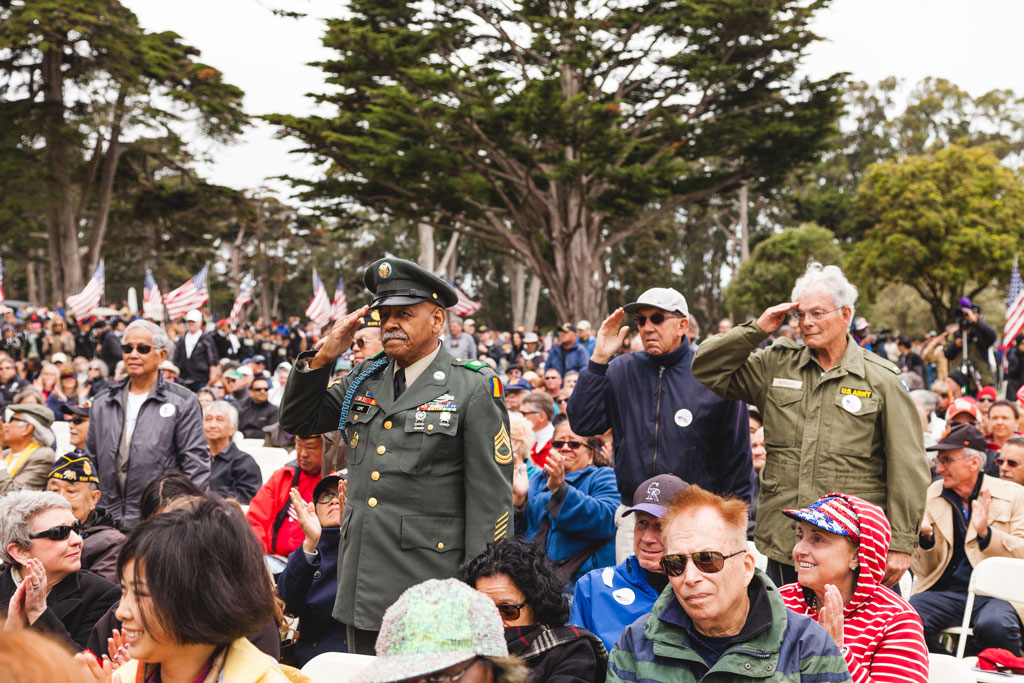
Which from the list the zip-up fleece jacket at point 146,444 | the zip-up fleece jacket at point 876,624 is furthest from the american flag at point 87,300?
the zip-up fleece jacket at point 876,624

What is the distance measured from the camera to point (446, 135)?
70.2 feet

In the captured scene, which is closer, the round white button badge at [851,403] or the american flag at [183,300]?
Result: the round white button badge at [851,403]

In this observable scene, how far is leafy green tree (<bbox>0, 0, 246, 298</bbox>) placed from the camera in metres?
25.9

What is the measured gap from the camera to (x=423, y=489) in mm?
3203

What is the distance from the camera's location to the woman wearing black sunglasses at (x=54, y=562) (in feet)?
11.8

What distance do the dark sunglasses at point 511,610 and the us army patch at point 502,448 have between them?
49cm

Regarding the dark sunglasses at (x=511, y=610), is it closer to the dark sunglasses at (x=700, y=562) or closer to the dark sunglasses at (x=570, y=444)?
the dark sunglasses at (x=700, y=562)

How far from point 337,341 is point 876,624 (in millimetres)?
1993

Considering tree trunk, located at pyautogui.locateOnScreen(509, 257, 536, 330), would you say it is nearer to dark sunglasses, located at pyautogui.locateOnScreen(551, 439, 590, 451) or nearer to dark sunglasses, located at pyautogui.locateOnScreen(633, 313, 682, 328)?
dark sunglasses, located at pyautogui.locateOnScreen(551, 439, 590, 451)

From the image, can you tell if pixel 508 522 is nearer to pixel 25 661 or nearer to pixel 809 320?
pixel 809 320

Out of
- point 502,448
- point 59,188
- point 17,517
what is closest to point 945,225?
point 59,188

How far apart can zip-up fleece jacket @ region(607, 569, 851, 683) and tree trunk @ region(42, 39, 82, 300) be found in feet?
95.2

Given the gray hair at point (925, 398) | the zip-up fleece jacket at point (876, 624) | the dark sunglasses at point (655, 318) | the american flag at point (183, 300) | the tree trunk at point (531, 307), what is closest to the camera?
the zip-up fleece jacket at point (876, 624)

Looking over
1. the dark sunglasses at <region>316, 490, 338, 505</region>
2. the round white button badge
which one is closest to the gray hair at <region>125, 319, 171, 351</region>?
the dark sunglasses at <region>316, 490, 338, 505</region>
